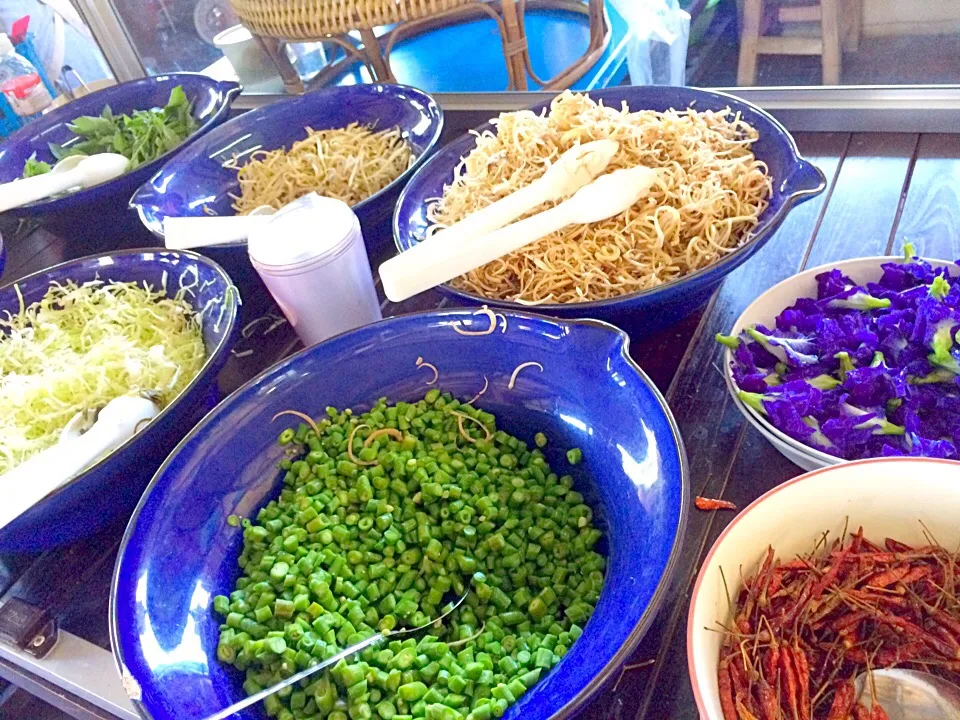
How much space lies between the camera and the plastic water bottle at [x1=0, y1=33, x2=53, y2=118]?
83.9 inches

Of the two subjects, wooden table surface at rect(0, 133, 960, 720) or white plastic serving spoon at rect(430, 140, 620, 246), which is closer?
wooden table surface at rect(0, 133, 960, 720)

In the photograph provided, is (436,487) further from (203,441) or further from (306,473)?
(203,441)

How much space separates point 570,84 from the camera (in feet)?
5.97

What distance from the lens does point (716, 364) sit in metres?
1.08

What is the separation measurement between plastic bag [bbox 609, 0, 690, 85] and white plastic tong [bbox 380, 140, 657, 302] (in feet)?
2.09

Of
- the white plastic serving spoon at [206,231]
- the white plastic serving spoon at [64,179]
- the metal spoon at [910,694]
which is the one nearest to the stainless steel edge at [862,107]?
the white plastic serving spoon at [206,231]

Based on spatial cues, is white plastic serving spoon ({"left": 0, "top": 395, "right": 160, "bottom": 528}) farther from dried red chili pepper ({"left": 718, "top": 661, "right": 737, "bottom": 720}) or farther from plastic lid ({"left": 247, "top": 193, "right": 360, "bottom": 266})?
dried red chili pepper ({"left": 718, "top": 661, "right": 737, "bottom": 720})

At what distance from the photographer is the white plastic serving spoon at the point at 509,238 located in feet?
3.29

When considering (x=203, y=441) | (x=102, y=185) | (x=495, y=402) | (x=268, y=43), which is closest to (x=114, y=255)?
(x=102, y=185)

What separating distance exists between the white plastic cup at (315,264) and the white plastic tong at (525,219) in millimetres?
86

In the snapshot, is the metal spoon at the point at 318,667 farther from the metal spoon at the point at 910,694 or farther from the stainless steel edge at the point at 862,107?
the stainless steel edge at the point at 862,107

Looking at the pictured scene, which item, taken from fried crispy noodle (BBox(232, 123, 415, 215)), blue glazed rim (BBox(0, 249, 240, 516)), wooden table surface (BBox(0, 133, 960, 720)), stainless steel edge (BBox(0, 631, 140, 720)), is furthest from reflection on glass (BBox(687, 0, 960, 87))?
stainless steel edge (BBox(0, 631, 140, 720))

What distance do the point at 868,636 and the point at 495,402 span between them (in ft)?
1.67

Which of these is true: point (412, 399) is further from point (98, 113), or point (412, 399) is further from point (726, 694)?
point (98, 113)
